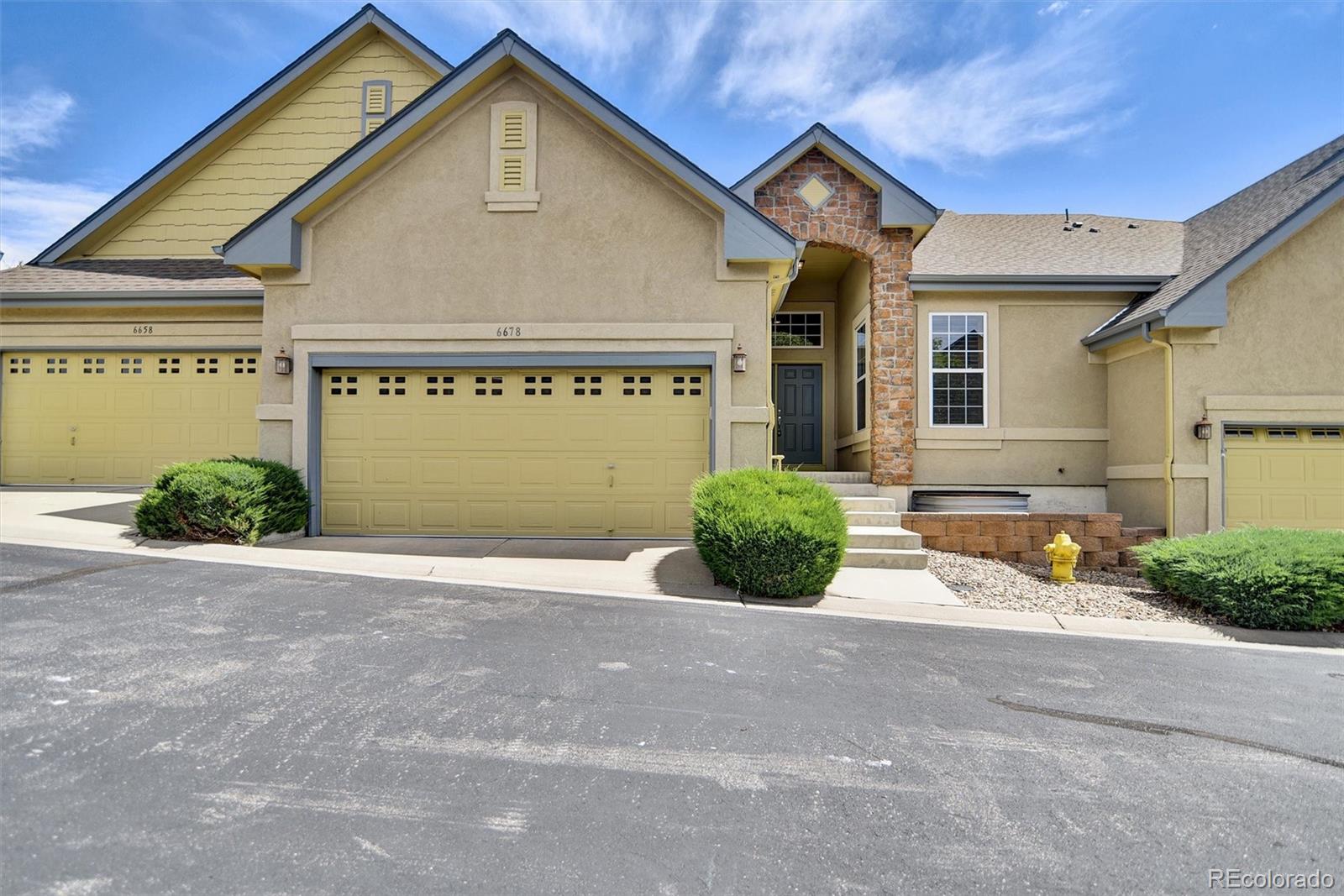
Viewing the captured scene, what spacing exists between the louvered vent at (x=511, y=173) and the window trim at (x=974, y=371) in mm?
7489

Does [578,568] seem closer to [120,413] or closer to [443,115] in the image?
[443,115]

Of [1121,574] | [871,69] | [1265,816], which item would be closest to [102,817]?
[1265,816]

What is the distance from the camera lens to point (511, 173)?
34.2ft

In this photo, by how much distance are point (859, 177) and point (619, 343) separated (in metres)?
5.68

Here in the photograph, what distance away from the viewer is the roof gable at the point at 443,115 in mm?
9898

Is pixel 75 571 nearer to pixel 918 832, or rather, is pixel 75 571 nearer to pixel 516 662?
pixel 516 662

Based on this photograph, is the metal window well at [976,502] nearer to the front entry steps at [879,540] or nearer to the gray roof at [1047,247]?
the front entry steps at [879,540]

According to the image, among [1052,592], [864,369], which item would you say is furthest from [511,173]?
[1052,592]

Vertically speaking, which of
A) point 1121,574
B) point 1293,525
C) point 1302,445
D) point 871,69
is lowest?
point 1121,574

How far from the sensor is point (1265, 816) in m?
3.18

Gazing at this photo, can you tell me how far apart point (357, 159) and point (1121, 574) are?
12.8m

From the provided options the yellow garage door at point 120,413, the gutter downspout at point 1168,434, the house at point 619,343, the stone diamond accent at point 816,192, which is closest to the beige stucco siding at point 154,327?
the house at point 619,343

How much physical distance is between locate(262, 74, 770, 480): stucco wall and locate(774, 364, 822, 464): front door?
17.8 feet

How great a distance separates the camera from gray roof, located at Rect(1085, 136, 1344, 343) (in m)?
10.8
